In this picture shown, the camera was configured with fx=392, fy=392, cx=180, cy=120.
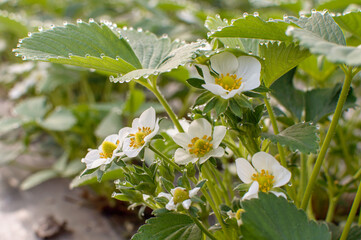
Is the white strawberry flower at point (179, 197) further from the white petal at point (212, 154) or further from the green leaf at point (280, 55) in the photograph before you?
the green leaf at point (280, 55)

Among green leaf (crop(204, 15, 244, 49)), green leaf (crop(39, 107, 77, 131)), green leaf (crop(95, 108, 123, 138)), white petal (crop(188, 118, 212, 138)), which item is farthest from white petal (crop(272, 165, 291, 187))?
green leaf (crop(39, 107, 77, 131))

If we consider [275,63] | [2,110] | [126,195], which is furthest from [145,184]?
[2,110]

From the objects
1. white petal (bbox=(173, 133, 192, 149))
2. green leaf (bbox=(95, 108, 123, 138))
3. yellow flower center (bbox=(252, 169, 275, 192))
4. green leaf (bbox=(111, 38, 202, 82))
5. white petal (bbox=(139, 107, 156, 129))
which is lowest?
green leaf (bbox=(95, 108, 123, 138))

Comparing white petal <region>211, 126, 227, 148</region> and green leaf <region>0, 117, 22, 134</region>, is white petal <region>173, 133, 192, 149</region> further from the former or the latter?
green leaf <region>0, 117, 22, 134</region>

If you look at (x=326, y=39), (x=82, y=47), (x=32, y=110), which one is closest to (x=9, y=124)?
(x=32, y=110)

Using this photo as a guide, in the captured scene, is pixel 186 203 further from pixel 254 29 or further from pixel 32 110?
pixel 32 110

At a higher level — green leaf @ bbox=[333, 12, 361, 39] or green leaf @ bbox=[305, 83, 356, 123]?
green leaf @ bbox=[333, 12, 361, 39]

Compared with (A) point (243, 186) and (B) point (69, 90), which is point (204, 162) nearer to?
(A) point (243, 186)
